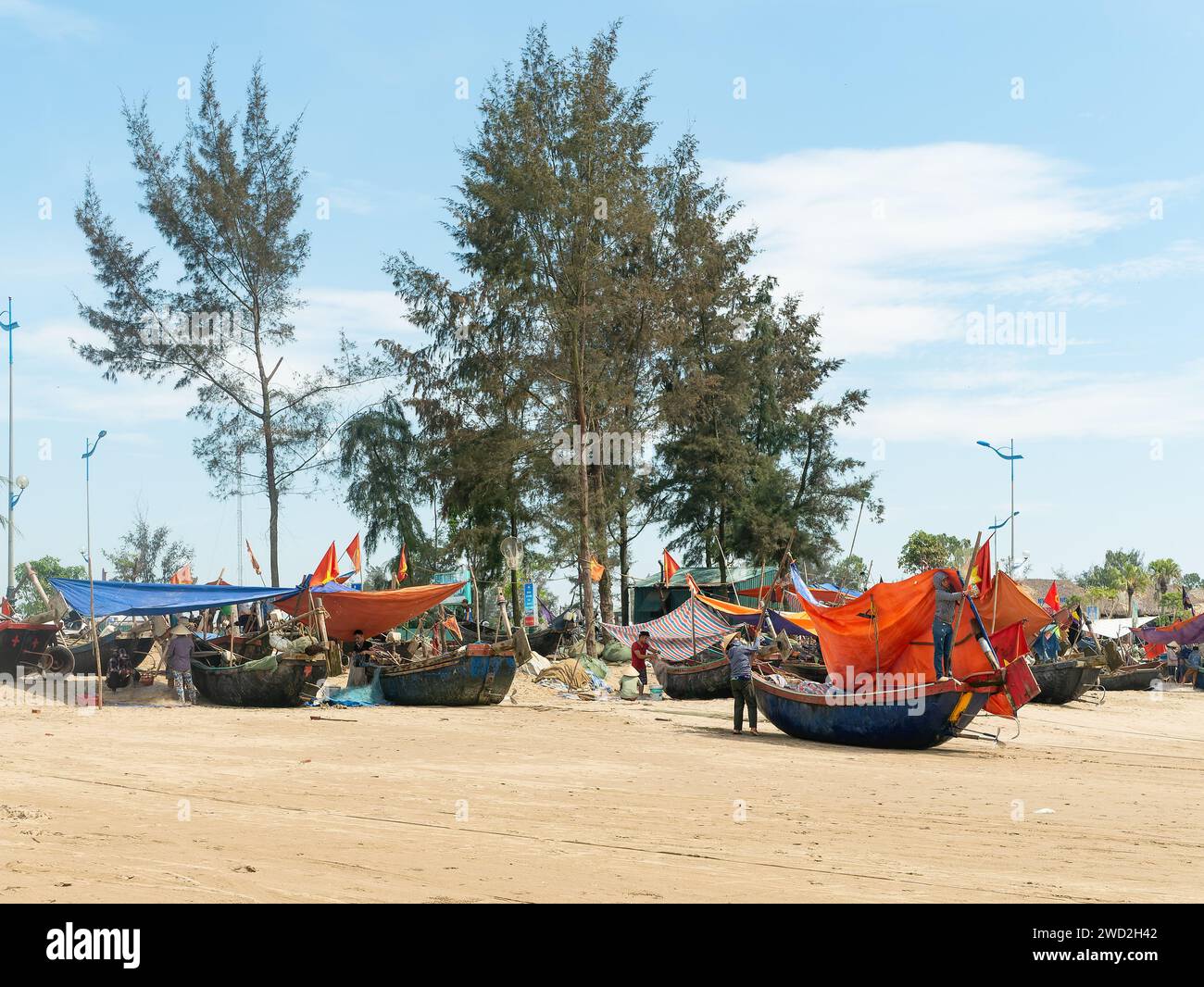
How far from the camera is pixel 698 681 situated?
26.7 m

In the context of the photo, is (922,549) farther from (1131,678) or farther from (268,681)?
(268,681)

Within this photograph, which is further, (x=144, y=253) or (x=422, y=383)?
(x=422, y=383)

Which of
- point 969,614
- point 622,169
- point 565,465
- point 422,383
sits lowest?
point 969,614

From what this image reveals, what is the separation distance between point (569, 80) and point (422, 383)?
10211 mm

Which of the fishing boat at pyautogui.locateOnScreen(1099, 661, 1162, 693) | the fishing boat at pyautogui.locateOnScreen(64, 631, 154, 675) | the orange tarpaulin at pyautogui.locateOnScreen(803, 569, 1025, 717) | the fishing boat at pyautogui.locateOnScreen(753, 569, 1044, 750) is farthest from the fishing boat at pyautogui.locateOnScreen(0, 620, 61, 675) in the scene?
the fishing boat at pyautogui.locateOnScreen(1099, 661, 1162, 693)

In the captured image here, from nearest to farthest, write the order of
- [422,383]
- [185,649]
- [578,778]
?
[578,778], [185,649], [422,383]

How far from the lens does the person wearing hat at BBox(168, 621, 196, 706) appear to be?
24.1 m

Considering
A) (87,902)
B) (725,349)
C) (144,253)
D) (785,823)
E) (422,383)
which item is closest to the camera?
(87,902)

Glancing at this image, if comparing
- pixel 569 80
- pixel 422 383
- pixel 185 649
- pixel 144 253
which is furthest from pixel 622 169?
pixel 185 649

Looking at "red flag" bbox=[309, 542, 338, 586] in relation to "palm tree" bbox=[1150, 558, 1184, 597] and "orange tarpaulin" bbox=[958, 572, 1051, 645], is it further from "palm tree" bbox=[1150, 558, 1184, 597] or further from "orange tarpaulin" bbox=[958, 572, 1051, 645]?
"palm tree" bbox=[1150, 558, 1184, 597]
